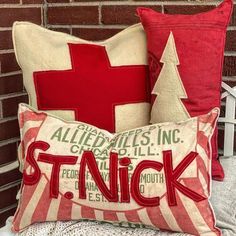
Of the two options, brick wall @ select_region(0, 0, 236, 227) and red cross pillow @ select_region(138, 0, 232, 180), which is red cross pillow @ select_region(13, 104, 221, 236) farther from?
brick wall @ select_region(0, 0, 236, 227)

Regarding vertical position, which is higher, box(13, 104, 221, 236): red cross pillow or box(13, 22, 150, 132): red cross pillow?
box(13, 22, 150, 132): red cross pillow

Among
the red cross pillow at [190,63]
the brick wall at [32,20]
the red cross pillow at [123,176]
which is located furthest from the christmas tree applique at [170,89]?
the brick wall at [32,20]

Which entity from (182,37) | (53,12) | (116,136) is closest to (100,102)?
(116,136)

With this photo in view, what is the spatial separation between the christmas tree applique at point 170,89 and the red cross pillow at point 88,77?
10 cm

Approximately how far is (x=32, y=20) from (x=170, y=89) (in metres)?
0.76

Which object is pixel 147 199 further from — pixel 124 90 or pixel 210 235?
pixel 124 90

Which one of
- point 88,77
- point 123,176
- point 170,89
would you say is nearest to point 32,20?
point 88,77

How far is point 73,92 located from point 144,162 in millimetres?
364

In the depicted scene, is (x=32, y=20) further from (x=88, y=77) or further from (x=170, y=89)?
(x=170, y=89)

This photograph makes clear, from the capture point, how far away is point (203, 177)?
1.19 m

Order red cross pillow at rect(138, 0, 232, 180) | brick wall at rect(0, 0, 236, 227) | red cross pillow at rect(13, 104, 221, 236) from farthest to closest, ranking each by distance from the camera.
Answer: brick wall at rect(0, 0, 236, 227) → red cross pillow at rect(138, 0, 232, 180) → red cross pillow at rect(13, 104, 221, 236)

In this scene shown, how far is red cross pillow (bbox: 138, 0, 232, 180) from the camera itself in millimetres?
1336

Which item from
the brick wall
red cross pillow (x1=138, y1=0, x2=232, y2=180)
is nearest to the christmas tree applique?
red cross pillow (x1=138, y1=0, x2=232, y2=180)

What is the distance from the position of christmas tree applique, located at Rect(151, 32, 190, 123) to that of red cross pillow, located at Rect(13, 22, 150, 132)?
10 cm
